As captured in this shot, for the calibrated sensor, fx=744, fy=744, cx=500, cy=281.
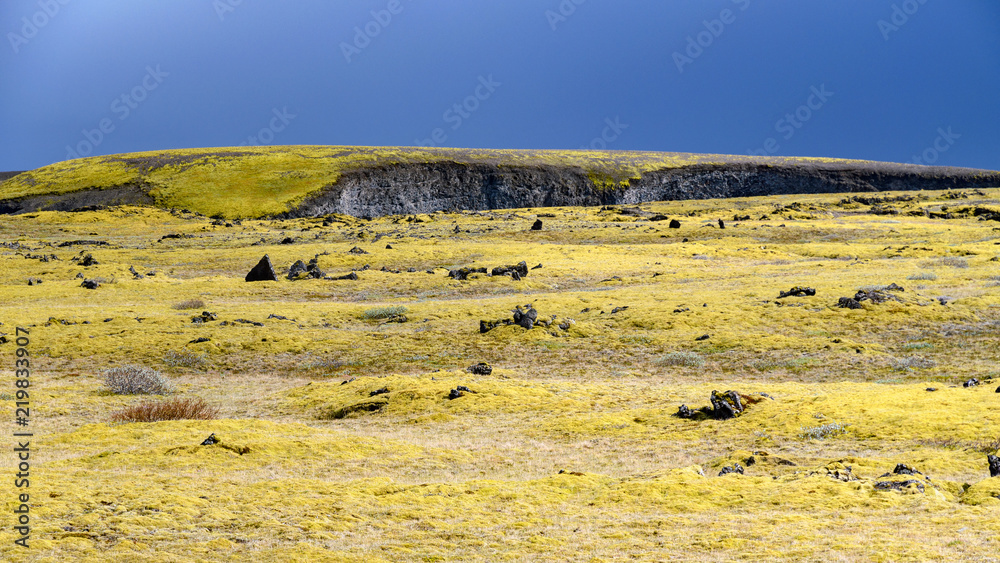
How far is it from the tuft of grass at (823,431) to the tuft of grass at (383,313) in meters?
22.5

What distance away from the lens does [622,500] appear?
11.9m

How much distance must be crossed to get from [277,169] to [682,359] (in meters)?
102

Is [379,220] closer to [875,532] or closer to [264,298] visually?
[264,298]

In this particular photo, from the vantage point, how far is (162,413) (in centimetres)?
1912

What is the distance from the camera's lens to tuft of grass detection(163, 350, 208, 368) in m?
27.5

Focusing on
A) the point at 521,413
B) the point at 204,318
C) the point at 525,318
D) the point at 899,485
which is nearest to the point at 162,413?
the point at 521,413

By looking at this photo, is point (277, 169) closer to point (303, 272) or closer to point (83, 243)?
point (83, 243)

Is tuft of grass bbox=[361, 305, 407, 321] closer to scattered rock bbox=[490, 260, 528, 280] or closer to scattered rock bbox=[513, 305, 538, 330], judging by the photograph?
scattered rock bbox=[513, 305, 538, 330]

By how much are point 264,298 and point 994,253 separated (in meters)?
49.4

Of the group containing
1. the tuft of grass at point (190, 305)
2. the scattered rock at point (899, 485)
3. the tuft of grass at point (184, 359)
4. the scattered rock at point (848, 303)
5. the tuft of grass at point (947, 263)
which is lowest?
the scattered rock at point (899, 485)

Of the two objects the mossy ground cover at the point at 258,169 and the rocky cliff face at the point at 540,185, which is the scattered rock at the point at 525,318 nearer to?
the mossy ground cover at the point at 258,169

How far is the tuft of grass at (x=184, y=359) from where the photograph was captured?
27.5 meters

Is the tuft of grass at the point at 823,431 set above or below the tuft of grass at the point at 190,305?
below

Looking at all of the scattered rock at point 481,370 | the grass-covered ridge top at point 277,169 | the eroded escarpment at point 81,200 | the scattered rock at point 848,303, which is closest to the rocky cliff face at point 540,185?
the eroded escarpment at point 81,200
